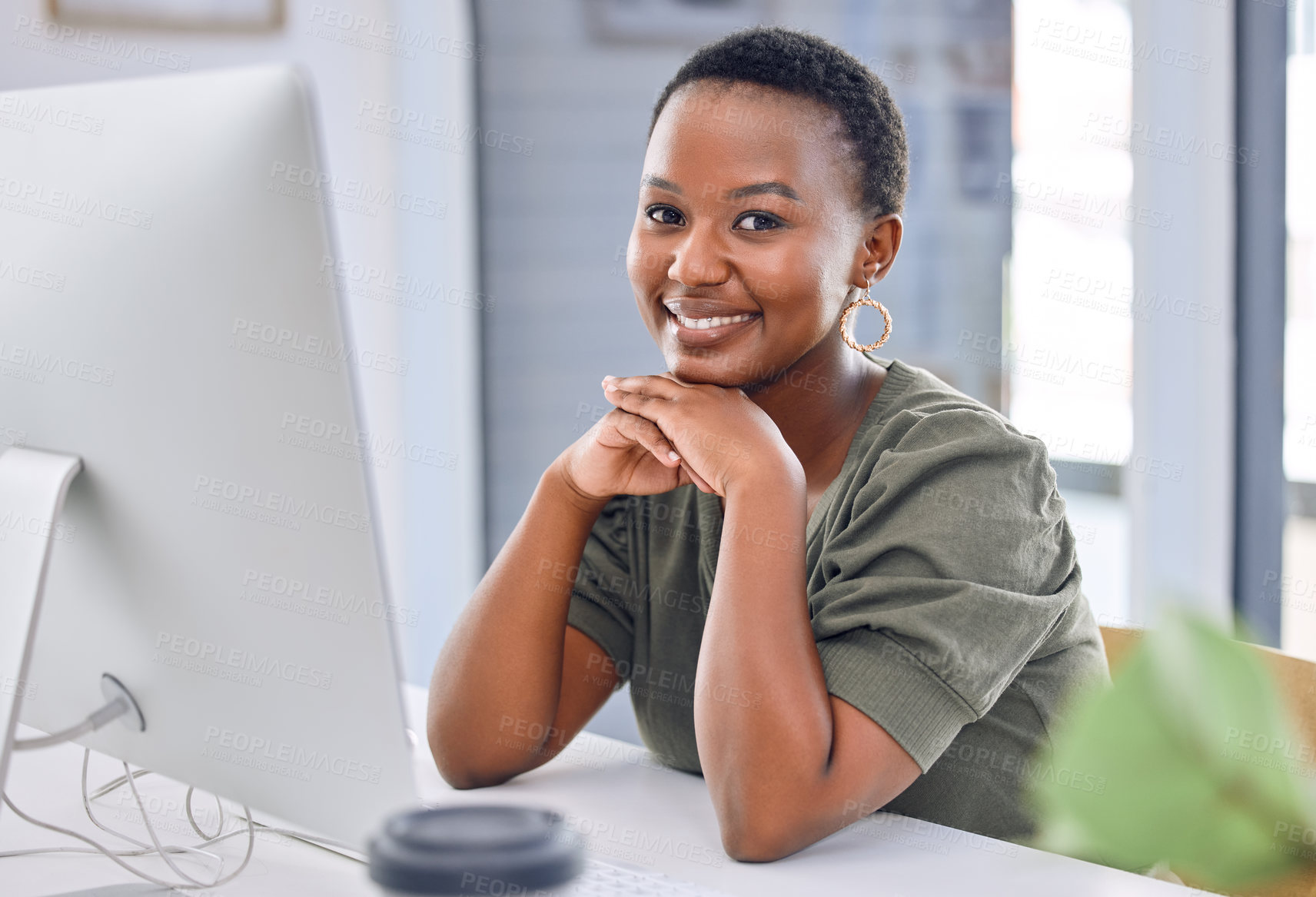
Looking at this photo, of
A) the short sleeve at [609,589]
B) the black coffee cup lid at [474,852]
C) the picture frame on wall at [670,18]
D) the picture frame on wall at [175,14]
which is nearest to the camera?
the black coffee cup lid at [474,852]

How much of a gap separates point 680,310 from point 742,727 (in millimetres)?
451

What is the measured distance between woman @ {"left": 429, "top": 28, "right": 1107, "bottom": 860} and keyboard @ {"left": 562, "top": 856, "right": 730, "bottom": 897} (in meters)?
0.09

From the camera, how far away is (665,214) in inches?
45.9

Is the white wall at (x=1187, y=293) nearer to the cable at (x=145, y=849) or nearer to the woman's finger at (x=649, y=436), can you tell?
the woman's finger at (x=649, y=436)

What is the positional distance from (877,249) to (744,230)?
19 centimetres

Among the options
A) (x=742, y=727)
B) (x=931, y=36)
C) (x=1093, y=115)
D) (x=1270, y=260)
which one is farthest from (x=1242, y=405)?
(x=742, y=727)

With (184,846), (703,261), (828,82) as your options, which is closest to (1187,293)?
(828,82)

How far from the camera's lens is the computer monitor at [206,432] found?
1.91ft

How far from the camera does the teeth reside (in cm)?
115

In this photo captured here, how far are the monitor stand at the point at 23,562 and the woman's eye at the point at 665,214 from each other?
64 cm

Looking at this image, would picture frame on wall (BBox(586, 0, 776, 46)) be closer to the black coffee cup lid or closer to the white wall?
the white wall

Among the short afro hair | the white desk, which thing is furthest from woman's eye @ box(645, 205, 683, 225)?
the white desk

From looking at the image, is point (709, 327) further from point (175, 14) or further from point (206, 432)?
point (175, 14)

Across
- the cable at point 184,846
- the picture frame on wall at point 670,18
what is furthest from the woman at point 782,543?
the picture frame on wall at point 670,18
